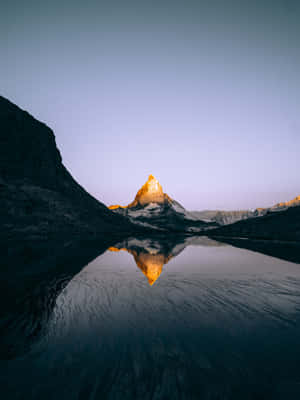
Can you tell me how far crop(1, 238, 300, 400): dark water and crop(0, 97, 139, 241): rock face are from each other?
43836 mm

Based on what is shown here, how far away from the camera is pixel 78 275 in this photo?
13078 mm

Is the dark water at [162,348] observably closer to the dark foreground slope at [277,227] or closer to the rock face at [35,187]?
the rock face at [35,187]

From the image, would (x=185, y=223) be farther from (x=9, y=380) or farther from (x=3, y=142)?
(x=9, y=380)

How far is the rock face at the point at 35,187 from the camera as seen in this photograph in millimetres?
49344

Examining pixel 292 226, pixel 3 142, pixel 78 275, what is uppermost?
pixel 3 142

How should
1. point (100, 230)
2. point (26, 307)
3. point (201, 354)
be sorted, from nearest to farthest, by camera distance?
1. point (201, 354)
2. point (26, 307)
3. point (100, 230)

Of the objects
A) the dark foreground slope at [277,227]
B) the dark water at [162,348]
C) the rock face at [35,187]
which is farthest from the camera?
the dark foreground slope at [277,227]

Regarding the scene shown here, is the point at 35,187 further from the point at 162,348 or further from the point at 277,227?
the point at 277,227

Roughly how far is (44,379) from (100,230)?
72.4m

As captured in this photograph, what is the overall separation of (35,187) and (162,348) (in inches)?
2639

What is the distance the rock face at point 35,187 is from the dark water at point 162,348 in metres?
43.8

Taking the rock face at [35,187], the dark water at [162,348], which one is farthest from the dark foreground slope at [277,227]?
the dark water at [162,348]

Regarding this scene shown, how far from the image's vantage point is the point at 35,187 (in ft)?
202

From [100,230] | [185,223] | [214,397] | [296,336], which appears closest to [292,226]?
[100,230]
